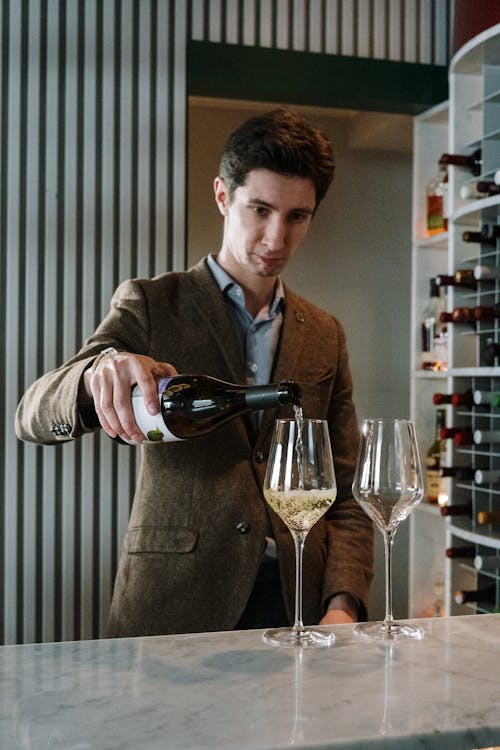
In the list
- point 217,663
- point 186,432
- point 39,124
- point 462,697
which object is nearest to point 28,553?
point 39,124

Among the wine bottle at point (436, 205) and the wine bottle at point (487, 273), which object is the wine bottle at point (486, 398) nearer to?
the wine bottle at point (487, 273)

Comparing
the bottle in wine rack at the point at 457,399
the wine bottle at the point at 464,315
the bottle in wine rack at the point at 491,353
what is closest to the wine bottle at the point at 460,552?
the bottle in wine rack at the point at 457,399

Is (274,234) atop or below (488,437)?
atop

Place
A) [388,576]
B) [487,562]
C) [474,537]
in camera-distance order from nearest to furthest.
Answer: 1. [388,576]
2. [487,562]
3. [474,537]

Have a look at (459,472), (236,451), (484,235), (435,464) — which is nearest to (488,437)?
(459,472)

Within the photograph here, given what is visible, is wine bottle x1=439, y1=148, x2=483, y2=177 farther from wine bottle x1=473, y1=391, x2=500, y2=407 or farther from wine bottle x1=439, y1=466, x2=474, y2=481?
wine bottle x1=439, y1=466, x2=474, y2=481

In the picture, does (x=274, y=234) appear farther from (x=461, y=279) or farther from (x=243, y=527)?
(x=461, y=279)

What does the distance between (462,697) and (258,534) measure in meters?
0.83

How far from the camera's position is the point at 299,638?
1.06 metres

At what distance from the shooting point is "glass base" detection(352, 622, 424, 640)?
42.7 inches

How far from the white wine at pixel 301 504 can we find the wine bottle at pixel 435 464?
2.24 m

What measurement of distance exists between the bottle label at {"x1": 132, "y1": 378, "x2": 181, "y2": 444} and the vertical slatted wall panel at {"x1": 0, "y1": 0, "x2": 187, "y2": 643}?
1781 millimetres

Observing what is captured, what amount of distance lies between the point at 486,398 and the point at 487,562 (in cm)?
48

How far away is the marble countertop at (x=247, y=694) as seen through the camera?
2.48 feet
